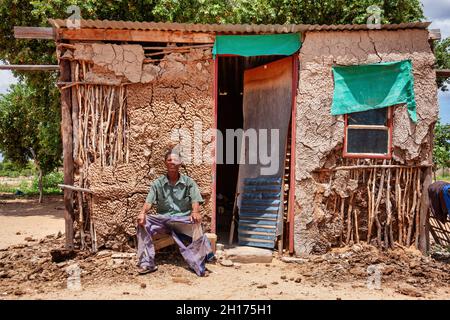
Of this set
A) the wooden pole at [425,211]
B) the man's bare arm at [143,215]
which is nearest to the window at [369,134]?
the wooden pole at [425,211]

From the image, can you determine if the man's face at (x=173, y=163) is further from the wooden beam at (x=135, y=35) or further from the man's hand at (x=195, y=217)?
the wooden beam at (x=135, y=35)

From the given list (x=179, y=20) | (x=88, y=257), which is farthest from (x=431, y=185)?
(x=179, y=20)

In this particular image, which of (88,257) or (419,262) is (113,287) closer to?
Result: (88,257)

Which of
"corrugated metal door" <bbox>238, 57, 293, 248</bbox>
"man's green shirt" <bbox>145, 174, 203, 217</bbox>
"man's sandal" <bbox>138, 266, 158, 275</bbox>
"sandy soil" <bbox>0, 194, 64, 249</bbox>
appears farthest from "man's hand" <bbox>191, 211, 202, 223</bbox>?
"sandy soil" <bbox>0, 194, 64, 249</bbox>

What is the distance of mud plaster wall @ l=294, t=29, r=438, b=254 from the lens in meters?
5.82

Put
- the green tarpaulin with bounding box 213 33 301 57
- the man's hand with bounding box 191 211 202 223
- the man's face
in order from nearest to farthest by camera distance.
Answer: the man's hand with bounding box 191 211 202 223 → the man's face → the green tarpaulin with bounding box 213 33 301 57

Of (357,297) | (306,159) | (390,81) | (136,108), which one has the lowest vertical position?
(357,297)

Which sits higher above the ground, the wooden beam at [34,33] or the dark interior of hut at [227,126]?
the wooden beam at [34,33]

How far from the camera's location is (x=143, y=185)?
5.70 meters

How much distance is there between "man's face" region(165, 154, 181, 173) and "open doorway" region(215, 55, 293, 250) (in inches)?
73.8

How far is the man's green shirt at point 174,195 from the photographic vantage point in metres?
5.37

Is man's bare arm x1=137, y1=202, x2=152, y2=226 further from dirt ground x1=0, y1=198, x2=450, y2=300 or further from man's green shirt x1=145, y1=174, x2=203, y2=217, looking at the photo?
dirt ground x1=0, y1=198, x2=450, y2=300

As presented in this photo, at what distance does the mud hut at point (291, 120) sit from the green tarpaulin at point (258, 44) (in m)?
0.01

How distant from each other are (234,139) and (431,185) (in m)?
4.57
